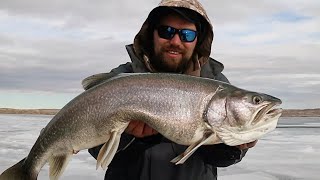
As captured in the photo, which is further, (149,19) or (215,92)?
(149,19)

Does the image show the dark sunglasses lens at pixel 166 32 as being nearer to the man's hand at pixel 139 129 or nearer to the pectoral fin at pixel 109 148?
the man's hand at pixel 139 129

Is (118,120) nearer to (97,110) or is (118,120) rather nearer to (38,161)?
(97,110)

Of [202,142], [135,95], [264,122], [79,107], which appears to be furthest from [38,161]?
[264,122]

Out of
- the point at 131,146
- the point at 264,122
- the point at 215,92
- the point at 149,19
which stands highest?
the point at 149,19

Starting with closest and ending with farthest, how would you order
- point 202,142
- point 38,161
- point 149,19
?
1. point 202,142
2. point 38,161
3. point 149,19

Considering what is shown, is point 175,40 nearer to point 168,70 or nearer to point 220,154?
point 168,70

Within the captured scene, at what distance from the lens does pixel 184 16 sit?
421cm

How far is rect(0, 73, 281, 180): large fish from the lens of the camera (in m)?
3.01

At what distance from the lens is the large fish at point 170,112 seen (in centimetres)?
301

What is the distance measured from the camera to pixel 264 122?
9.81 feet

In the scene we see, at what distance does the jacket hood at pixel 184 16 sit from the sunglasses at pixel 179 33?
0.18 m

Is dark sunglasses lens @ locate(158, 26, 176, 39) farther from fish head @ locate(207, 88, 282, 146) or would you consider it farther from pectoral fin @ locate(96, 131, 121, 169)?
pectoral fin @ locate(96, 131, 121, 169)

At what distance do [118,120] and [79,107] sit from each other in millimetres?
305

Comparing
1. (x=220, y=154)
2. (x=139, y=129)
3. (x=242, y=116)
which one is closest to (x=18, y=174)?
(x=139, y=129)
